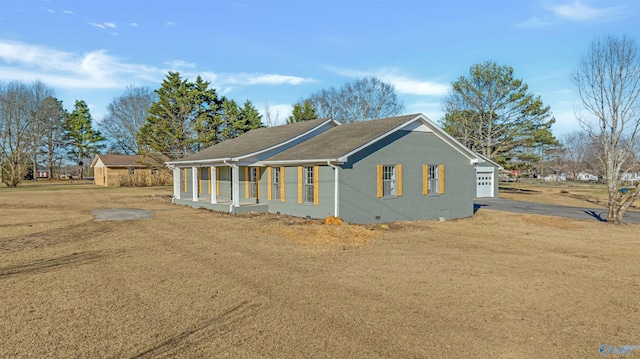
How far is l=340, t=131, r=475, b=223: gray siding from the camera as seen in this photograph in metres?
15.3

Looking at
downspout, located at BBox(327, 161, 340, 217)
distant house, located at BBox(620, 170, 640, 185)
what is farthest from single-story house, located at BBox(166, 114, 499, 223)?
distant house, located at BBox(620, 170, 640, 185)

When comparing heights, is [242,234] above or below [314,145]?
Result: below

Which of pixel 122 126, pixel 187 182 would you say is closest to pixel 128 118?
pixel 122 126

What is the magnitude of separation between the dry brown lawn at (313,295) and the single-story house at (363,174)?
3319 millimetres

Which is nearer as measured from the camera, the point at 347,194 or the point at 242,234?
the point at 242,234

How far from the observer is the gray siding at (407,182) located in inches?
603

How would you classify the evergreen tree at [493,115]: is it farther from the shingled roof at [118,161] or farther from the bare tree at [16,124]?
the bare tree at [16,124]

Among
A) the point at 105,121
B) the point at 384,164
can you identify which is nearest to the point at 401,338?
the point at 384,164

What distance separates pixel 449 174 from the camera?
717 inches

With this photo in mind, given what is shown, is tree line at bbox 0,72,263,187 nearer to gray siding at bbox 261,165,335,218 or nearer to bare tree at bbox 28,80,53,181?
bare tree at bbox 28,80,53,181

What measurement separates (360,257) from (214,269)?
3478 millimetres

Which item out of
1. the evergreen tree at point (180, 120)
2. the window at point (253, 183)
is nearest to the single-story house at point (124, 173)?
the evergreen tree at point (180, 120)

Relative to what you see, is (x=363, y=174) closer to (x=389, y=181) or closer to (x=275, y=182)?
(x=389, y=181)

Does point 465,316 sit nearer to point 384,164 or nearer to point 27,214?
point 384,164
